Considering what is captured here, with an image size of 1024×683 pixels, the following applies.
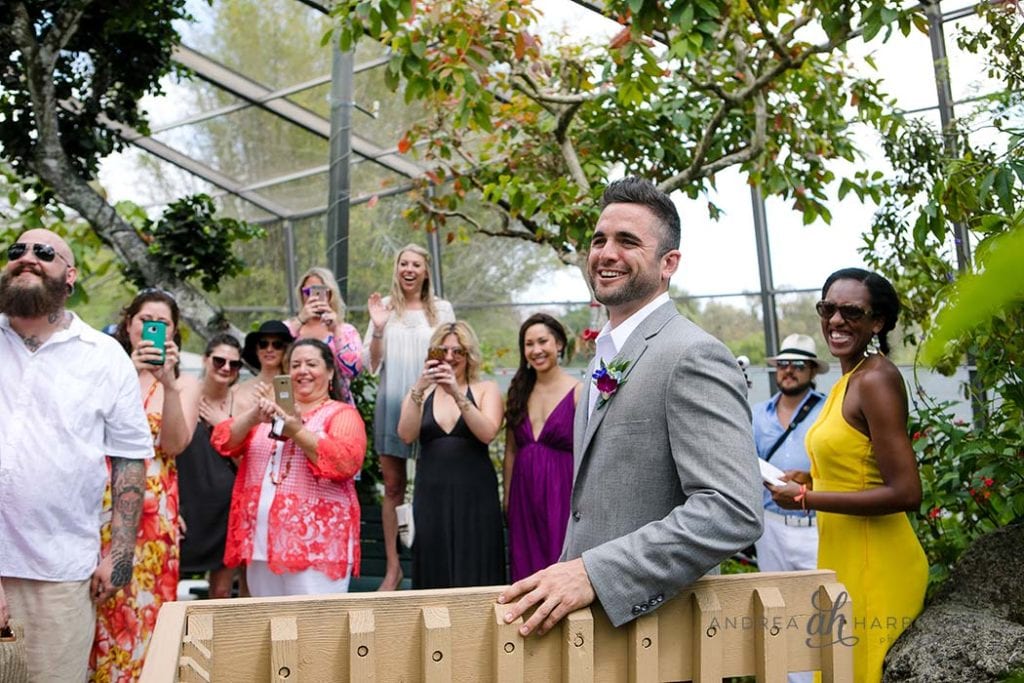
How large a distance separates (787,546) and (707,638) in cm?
271

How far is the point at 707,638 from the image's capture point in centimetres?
175

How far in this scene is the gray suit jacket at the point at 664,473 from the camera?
1.68m

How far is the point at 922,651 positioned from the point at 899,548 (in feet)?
1.10

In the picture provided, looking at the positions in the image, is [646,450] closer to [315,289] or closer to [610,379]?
[610,379]

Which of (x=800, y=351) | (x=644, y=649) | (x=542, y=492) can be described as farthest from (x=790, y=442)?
(x=644, y=649)

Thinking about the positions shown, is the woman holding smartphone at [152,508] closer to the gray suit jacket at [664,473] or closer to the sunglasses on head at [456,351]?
the sunglasses on head at [456,351]

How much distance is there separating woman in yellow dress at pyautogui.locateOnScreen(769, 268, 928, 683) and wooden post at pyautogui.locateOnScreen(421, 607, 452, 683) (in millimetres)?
1479

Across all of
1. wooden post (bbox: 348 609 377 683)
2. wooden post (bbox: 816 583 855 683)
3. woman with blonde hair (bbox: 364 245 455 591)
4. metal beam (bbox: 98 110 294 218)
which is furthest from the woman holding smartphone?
metal beam (bbox: 98 110 294 218)

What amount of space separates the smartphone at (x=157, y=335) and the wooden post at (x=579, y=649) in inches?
105

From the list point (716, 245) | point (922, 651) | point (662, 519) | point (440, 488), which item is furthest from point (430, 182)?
point (662, 519)

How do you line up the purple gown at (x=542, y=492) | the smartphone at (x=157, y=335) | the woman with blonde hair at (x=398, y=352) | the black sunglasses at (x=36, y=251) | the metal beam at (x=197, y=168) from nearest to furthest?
the black sunglasses at (x=36, y=251)
the smartphone at (x=157, y=335)
the purple gown at (x=542, y=492)
the woman with blonde hair at (x=398, y=352)
the metal beam at (x=197, y=168)

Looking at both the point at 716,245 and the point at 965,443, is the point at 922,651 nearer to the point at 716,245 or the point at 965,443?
the point at 965,443

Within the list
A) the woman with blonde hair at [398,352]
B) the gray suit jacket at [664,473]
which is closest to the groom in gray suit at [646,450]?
the gray suit jacket at [664,473]

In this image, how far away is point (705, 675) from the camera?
1.74m
